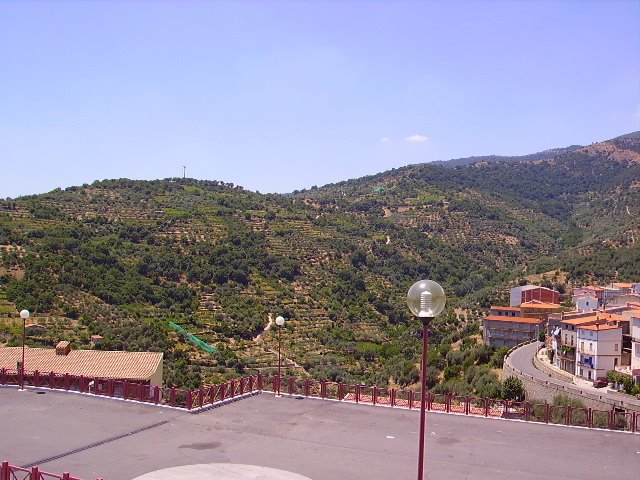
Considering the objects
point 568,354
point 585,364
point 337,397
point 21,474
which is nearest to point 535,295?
point 568,354

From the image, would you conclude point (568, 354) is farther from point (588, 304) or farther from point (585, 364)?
point (588, 304)

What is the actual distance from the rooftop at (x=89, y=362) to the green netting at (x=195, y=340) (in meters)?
15.4

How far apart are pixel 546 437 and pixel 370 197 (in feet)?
364

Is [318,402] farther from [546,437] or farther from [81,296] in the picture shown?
[81,296]

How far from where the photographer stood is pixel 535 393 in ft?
104

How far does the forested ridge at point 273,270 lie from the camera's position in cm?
4291

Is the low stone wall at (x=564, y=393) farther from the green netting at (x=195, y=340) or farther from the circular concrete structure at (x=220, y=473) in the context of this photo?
the green netting at (x=195, y=340)

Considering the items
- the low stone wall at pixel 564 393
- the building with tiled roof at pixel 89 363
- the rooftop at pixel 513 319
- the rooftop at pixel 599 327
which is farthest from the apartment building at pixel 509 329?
the building with tiled roof at pixel 89 363

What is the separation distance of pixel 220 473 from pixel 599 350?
31094mm


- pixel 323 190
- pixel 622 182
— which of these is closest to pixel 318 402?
pixel 622 182

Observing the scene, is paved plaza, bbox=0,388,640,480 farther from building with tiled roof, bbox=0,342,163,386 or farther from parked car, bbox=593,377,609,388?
parked car, bbox=593,377,609,388

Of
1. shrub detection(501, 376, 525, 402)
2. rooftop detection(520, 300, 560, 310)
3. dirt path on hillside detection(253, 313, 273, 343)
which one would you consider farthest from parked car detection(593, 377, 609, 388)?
dirt path on hillside detection(253, 313, 273, 343)

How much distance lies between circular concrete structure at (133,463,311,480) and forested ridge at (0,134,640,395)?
23007 millimetres

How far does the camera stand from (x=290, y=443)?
13.5 meters
